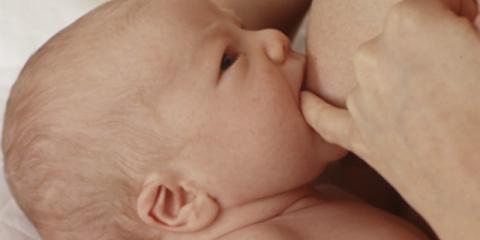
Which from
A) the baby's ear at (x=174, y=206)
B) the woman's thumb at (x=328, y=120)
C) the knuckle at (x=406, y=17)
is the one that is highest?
the knuckle at (x=406, y=17)

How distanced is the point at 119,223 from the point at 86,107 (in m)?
0.16

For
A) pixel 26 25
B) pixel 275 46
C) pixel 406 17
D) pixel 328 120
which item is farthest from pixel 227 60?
pixel 26 25

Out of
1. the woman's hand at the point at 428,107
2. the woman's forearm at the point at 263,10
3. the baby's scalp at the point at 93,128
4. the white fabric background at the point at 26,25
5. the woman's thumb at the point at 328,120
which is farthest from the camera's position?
the white fabric background at the point at 26,25

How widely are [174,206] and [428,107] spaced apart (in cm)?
39

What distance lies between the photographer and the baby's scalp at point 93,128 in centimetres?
85

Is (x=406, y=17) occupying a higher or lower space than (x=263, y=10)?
higher

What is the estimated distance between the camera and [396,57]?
611 mm

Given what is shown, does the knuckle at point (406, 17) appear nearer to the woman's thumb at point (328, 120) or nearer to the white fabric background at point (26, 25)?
the woman's thumb at point (328, 120)

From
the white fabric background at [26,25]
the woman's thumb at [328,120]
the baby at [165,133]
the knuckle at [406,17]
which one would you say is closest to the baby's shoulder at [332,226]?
the baby at [165,133]

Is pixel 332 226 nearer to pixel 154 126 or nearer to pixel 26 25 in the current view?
pixel 154 126

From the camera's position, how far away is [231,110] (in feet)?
2.82

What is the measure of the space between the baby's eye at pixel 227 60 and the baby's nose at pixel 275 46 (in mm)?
43

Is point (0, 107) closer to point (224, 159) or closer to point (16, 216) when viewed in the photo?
point (16, 216)

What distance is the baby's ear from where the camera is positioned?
86 cm
